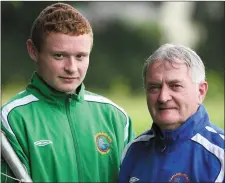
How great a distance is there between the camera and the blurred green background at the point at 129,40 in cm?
1691

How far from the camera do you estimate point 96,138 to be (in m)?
2.99

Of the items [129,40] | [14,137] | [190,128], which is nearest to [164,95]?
[190,128]

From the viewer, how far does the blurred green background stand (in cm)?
1691

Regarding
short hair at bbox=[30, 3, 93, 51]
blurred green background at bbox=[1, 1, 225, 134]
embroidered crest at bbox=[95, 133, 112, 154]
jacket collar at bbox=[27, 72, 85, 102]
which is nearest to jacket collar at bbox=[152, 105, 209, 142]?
embroidered crest at bbox=[95, 133, 112, 154]

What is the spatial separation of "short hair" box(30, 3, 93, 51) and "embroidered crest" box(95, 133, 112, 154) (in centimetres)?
53

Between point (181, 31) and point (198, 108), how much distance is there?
16756 millimetres

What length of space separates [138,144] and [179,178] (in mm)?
339

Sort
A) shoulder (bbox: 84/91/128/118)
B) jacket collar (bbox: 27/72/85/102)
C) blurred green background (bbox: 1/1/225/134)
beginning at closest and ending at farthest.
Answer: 1. jacket collar (bbox: 27/72/85/102)
2. shoulder (bbox: 84/91/128/118)
3. blurred green background (bbox: 1/1/225/134)

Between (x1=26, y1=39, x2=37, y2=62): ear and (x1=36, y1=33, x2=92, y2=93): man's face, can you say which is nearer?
(x1=36, y1=33, x2=92, y2=93): man's face

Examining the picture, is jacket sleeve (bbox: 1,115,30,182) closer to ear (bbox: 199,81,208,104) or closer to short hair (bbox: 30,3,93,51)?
short hair (bbox: 30,3,93,51)

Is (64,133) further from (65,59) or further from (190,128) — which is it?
(190,128)

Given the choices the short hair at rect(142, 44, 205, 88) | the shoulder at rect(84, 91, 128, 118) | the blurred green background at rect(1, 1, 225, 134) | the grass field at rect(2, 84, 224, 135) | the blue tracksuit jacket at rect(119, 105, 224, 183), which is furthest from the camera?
the blurred green background at rect(1, 1, 225, 134)

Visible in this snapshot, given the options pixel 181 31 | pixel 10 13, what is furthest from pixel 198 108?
pixel 181 31

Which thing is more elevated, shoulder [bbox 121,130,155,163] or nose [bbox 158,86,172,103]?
nose [bbox 158,86,172,103]
